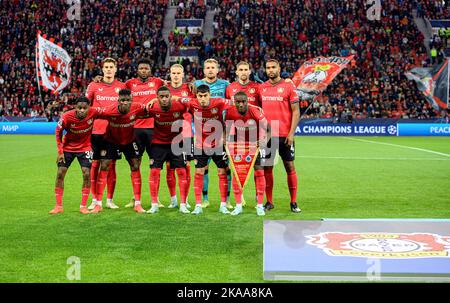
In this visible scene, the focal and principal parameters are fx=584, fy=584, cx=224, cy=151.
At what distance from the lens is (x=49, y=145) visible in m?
22.4

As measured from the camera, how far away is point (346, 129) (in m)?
29.5

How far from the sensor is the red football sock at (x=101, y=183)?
9072mm

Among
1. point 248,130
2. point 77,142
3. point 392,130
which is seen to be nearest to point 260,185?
point 248,130

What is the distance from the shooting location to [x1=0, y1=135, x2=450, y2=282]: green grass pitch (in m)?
5.64

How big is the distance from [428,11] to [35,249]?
35670 mm

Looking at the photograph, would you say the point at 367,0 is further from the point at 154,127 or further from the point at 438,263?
the point at 438,263

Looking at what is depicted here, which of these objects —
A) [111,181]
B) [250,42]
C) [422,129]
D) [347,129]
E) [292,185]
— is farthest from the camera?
[250,42]

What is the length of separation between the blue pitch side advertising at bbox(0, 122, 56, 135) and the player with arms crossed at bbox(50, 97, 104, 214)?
2230cm

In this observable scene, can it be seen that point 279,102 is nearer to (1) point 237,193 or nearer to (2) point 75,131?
(1) point 237,193

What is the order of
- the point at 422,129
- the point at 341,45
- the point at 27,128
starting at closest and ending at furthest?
1. the point at 422,129
2. the point at 27,128
3. the point at 341,45

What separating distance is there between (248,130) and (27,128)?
24100mm

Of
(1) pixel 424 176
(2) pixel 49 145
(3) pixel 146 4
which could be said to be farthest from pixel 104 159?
(3) pixel 146 4

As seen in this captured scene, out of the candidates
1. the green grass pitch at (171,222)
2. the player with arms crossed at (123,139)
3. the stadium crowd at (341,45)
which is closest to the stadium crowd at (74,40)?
the stadium crowd at (341,45)

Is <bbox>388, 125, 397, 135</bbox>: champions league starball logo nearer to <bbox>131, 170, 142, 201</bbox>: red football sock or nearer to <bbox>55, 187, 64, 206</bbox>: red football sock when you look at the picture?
<bbox>131, 170, 142, 201</bbox>: red football sock
